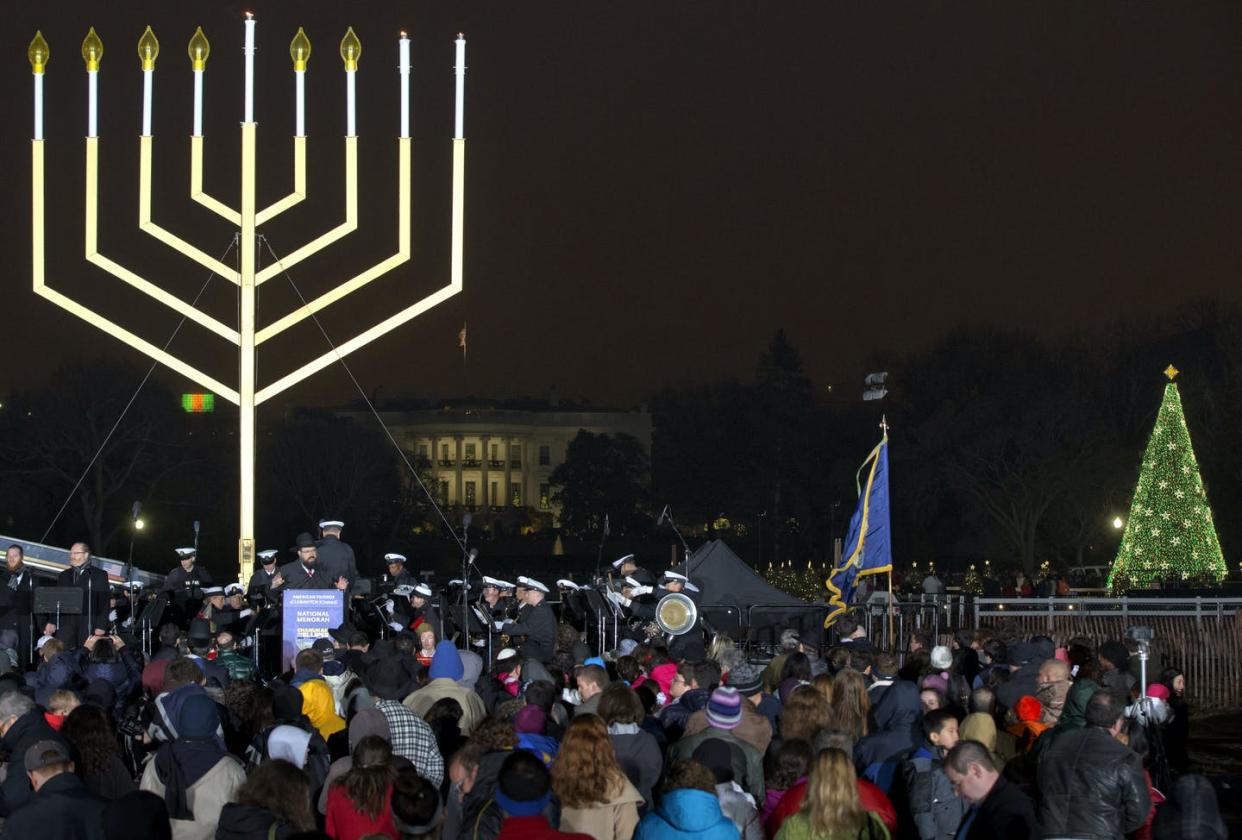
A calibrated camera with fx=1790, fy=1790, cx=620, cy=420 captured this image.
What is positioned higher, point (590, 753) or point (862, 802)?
point (590, 753)

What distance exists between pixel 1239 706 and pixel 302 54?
10.5 metres

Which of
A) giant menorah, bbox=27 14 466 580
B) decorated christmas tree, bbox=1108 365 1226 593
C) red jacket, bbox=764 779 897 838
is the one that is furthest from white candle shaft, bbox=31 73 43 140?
decorated christmas tree, bbox=1108 365 1226 593

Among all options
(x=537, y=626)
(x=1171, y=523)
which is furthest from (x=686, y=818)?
(x=1171, y=523)

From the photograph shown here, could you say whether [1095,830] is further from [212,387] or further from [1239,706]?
[1239,706]

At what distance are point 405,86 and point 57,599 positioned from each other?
534 cm

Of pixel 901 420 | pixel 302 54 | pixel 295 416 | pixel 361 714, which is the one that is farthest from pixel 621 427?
pixel 361 714

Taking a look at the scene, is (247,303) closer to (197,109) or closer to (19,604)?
(197,109)

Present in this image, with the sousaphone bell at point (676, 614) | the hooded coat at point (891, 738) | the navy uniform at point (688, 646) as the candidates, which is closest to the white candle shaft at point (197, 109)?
the sousaphone bell at point (676, 614)

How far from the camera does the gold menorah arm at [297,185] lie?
48.9ft

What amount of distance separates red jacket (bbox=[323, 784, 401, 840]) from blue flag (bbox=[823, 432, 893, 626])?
10393 mm

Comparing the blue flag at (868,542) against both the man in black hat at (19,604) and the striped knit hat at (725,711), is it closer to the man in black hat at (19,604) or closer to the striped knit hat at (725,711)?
the man in black hat at (19,604)

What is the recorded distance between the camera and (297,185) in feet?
49.0

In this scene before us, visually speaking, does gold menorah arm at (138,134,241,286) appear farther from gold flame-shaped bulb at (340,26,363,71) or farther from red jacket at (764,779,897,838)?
red jacket at (764,779,897,838)

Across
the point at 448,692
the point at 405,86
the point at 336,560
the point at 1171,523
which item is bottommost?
the point at 448,692
